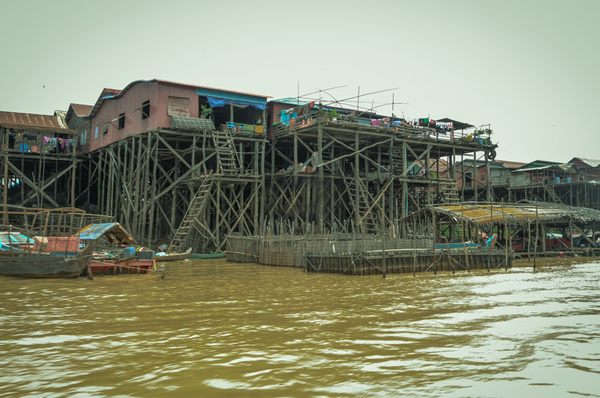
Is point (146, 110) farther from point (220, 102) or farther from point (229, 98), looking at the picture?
point (229, 98)

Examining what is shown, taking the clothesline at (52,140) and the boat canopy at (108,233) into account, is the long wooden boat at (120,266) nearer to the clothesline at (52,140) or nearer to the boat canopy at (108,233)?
the boat canopy at (108,233)

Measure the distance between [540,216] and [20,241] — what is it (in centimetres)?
2281

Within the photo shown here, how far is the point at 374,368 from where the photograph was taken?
6180mm

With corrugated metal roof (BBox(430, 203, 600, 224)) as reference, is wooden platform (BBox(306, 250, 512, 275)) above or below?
below

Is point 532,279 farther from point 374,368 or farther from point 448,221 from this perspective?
point 374,368

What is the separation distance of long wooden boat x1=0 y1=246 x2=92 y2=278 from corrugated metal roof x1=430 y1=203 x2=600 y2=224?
14612mm

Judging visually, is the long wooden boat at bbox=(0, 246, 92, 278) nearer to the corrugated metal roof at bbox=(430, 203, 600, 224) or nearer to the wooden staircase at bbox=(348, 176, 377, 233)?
the corrugated metal roof at bbox=(430, 203, 600, 224)

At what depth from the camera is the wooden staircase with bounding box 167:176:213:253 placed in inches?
997

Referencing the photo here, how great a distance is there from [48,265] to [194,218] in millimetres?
9859

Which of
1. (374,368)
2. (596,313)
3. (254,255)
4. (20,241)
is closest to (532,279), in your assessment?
(596,313)

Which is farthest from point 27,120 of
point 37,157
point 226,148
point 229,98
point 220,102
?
point 226,148

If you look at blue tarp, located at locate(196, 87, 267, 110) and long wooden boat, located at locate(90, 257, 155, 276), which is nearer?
long wooden boat, located at locate(90, 257, 155, 276)

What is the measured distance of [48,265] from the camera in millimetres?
15945

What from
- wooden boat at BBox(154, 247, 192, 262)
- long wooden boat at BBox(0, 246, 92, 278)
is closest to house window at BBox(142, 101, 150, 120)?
wooden boat at BBox(154, 247, 192, 262)
